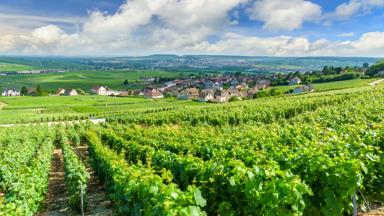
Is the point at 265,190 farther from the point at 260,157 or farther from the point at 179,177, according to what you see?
the point at 179,177

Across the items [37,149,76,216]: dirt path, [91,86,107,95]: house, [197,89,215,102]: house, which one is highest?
[37,149,76,216]: dirt path

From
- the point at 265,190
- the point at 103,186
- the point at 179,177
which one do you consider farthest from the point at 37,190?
the point at 265,190

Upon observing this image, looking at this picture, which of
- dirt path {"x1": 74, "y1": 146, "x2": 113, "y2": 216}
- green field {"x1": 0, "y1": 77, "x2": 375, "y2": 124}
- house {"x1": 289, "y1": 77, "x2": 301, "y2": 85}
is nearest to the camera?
dirt path {"x1": 74, "y1": 146, "x2": 113, "y2": 216}

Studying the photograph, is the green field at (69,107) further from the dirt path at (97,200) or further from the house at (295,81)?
the dirt path at (97,200)

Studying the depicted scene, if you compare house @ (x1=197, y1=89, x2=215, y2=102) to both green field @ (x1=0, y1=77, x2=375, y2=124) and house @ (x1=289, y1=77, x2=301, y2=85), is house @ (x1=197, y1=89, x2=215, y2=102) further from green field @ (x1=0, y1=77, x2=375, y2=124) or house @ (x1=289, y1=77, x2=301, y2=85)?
house @ (x1=289, y1=77, x2=301, y2=85)

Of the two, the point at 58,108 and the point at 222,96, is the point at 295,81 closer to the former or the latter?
the point at 222,96

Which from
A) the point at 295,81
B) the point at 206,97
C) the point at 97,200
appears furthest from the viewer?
the point at 295,81

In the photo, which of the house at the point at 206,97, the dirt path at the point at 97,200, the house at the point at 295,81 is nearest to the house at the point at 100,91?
the house at the point at 206,97

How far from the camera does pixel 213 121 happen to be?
4544 centimetres

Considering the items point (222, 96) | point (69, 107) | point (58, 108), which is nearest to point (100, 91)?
point (69, 107)

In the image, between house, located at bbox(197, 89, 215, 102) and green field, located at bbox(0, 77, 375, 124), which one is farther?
house, located at bbox(197, 89, 215, 102)

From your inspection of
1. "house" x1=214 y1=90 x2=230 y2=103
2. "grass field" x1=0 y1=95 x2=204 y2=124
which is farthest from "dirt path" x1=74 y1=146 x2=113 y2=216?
"house" x1=214 y1=90 x2=230 y2=103

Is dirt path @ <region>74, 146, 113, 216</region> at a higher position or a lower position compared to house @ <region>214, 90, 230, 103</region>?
higher

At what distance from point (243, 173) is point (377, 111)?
1959 cm
